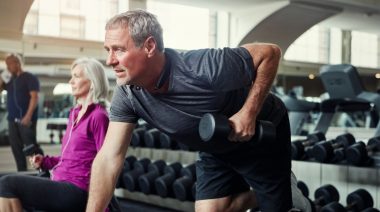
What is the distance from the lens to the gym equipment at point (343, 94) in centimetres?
440

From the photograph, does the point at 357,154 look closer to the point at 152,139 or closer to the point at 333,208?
the point at 333,208

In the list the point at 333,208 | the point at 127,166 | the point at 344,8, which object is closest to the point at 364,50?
the point at 344,8

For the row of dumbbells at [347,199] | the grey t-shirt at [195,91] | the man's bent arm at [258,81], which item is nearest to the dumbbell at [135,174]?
the row of dumbbells at [347,199]

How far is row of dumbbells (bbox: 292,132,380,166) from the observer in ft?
10.2

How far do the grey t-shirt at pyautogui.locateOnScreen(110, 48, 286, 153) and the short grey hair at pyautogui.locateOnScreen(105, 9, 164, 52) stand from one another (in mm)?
130

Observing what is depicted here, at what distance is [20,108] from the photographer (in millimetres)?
4762

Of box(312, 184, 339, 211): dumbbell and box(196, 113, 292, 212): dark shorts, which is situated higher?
box(196, 113, 292, 212): dark shorts

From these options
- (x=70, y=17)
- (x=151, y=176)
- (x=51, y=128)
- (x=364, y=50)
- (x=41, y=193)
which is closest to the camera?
(x=41, y=193)

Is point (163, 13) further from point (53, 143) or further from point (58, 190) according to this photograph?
point (58, 190)

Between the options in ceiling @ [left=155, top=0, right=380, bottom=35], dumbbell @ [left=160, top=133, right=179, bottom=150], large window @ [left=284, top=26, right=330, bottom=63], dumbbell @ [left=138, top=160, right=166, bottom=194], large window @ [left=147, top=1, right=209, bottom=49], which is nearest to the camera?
dumbbell @ [left=138, top=160, right=166, bottom=194]

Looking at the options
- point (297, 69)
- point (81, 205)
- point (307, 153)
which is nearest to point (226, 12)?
point (297, 69)

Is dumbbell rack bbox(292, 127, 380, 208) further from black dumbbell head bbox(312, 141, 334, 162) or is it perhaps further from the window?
the window

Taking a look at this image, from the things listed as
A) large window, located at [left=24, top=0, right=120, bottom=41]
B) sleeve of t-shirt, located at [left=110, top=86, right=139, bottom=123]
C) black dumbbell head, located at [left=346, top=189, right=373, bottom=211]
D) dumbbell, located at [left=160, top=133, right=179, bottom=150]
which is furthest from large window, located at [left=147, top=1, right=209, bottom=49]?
sleeve of t-shirt, located at [left=110, top=86, right=139, bottom=123]

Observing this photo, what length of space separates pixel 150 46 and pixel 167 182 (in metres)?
2.46
